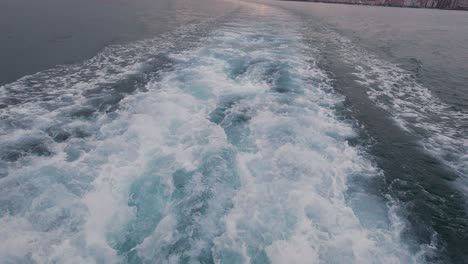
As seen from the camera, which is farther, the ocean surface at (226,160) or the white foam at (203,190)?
the ocean surface at (226,160)

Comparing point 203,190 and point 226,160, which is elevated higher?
point 226,160

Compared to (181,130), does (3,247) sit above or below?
below

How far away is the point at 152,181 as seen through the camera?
786 cm

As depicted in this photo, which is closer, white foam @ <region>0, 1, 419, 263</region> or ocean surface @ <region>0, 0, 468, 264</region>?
white foam @ <region>0, 1, 419, 263</region>

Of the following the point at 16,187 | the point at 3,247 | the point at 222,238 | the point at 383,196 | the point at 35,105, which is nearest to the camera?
the point at 3,247

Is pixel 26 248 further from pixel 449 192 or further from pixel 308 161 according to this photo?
pixel 449 192

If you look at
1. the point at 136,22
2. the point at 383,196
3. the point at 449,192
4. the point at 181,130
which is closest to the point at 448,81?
the point at 449,192

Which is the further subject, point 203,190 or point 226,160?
point 226,160

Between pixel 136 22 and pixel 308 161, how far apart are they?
26.6 m

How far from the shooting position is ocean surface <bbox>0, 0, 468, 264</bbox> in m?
6.20

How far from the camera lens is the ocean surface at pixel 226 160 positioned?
6.20m

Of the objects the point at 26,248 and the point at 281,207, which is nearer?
the point at 26,248

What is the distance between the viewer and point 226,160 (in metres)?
8.64

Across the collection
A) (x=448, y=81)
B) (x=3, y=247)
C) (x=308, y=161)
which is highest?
(x=448, y=81)
